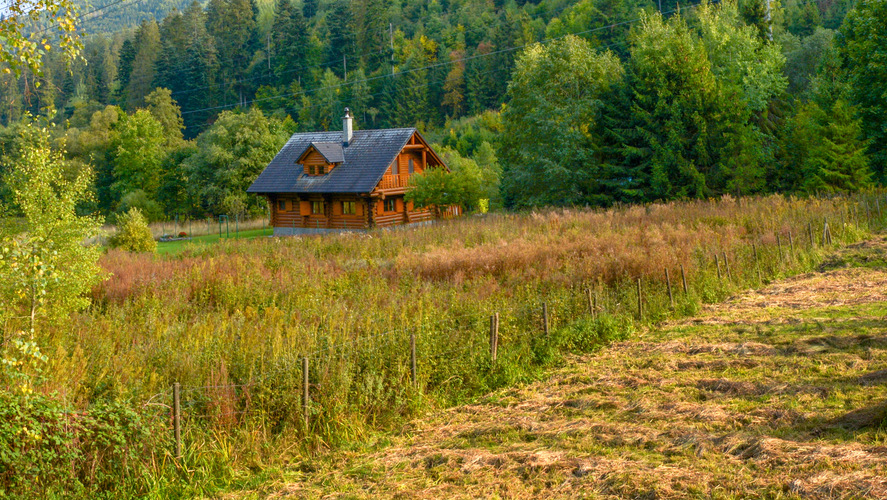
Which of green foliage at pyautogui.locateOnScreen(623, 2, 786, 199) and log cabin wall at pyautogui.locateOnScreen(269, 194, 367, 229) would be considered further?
log cabin wall at pyautogui.locateOnScreen(269, 194, 367, 229)

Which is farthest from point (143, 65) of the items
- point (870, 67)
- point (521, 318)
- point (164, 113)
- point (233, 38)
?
point (521, 318)

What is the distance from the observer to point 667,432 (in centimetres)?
828

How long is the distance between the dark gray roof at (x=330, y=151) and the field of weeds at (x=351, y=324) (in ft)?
63.6

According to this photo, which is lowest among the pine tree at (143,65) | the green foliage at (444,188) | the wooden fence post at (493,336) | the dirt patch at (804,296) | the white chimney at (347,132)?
the dirt patch at (804,296)

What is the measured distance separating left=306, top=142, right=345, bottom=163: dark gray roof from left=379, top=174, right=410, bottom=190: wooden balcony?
3.25m

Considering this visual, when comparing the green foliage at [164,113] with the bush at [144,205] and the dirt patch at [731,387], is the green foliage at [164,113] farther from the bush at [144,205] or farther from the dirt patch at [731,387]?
the dirt patch at [731,387]

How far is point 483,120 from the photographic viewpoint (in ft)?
240

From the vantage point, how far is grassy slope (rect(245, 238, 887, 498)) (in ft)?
22.7

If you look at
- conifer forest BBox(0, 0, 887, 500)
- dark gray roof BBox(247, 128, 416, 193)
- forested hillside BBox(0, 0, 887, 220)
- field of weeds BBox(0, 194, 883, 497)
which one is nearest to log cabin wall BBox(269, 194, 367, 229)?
conifer forest BBox(0, 0, 887, 500)

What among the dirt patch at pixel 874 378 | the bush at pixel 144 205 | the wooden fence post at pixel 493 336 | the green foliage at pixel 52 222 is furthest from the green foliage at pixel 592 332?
the bush at pixel 144 205

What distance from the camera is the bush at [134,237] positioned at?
30500 mm

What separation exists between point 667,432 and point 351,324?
4822 mm

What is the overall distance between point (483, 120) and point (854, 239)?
5208 centimetres

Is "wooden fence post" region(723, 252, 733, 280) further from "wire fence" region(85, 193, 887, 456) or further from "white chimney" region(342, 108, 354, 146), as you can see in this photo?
"white chimney" region(342, 108, 354, 146)
